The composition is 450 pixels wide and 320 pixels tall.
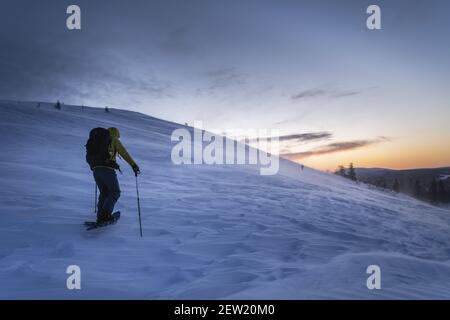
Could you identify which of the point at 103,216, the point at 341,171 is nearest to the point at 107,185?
the point at 103,216

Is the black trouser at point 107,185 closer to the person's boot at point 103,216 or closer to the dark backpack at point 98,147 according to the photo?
the person's boot at point 103,216

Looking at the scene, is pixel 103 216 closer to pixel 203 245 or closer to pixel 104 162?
pixel 104 162

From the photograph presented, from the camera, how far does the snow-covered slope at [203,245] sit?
15.7 feet

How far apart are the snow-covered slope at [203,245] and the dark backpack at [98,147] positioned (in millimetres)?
1457

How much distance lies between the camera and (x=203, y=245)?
22.2 ft

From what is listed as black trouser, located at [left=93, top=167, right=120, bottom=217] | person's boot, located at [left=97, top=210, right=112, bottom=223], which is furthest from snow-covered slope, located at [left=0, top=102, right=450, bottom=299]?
black trouser, located at [left=93, top=167, right=120, bottom=217]

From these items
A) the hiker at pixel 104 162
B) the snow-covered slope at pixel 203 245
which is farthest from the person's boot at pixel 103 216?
the snow-covered slope at pixel 203 245

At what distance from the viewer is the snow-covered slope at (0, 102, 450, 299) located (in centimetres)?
478

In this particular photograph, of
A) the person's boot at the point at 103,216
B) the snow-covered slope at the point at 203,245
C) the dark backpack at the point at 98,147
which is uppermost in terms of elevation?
the dark backpack at the point at 98,147

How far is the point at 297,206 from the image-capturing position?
1223 centimetres

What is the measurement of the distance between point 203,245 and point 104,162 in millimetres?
2658

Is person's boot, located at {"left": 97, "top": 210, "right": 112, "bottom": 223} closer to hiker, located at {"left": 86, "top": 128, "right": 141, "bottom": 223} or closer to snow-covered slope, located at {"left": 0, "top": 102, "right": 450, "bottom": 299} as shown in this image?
hiker, located at {"left": 86, "top": 128, "right": 141, "bottom": 223}
